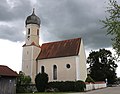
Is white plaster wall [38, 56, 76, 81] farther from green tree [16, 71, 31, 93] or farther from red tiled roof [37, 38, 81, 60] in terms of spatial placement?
green tree [16, 71, 31, 93]

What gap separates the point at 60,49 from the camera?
4662 centimetres

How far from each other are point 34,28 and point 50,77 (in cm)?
1208

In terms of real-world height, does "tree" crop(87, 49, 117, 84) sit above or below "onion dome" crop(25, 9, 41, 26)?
below

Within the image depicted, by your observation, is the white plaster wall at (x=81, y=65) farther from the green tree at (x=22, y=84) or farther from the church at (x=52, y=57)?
the green tree at (x=22, y=84)

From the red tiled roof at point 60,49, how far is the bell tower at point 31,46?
1.64m

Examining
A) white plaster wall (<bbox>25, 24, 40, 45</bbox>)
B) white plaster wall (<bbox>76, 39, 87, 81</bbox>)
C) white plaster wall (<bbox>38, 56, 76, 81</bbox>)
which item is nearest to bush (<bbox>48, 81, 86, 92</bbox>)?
white plaster wall (<bbox>38, 56, 76, 81</bbox>)

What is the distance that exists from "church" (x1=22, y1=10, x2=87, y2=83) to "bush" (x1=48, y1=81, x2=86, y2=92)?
4.39m

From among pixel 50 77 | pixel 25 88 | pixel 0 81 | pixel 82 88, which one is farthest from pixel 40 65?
pixel 0 81

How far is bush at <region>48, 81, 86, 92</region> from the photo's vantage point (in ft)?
120

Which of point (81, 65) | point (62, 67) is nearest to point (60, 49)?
point (62, 67)

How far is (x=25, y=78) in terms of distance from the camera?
41781mm

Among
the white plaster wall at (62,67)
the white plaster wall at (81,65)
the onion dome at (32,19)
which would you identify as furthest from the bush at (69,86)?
the onion dome at (32,19)

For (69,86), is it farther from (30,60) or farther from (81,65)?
(30,60)

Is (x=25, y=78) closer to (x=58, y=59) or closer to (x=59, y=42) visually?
(x=58, y=59)
